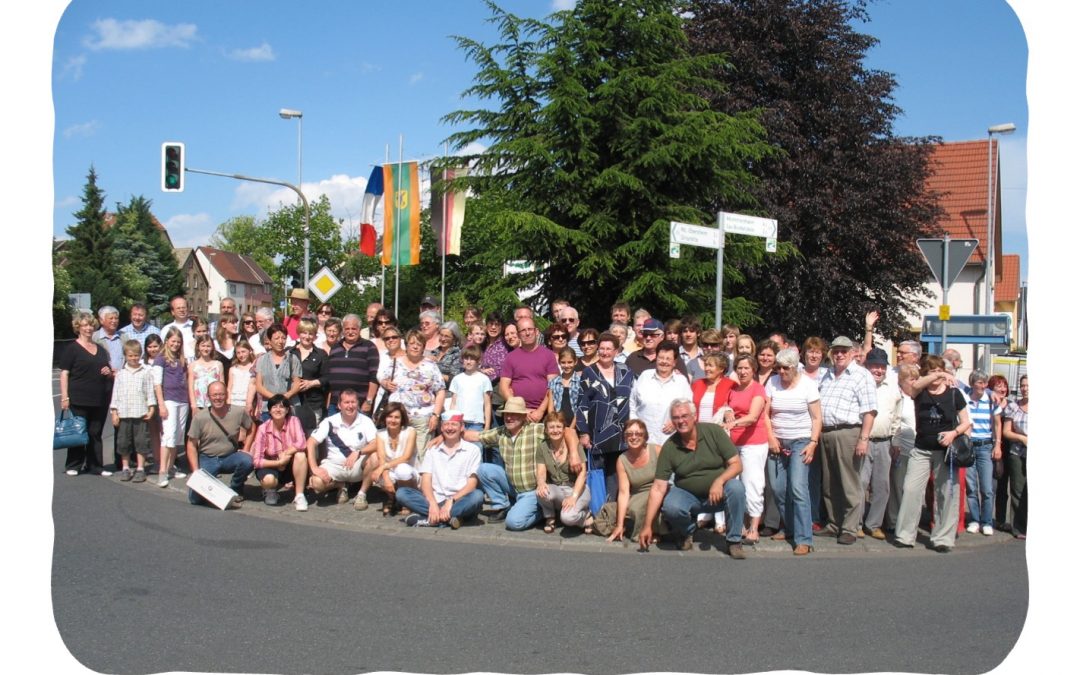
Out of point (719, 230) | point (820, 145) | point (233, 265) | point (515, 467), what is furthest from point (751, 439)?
point (233, 265)

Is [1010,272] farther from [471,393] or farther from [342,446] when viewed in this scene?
[342,446]

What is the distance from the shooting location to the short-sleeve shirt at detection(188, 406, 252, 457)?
9016 mm

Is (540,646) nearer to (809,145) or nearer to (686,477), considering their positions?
(686,477)

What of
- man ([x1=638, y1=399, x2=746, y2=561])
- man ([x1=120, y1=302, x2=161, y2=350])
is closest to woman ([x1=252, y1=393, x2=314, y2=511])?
man ([x1=120, y1=302, x2=161, y2=350])

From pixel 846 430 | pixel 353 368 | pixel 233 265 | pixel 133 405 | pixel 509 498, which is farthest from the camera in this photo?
pixel 233 265

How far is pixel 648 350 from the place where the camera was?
8703mm

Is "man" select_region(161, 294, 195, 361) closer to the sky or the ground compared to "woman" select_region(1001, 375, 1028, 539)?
closer to the sky

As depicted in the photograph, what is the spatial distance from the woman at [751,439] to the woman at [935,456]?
117cm

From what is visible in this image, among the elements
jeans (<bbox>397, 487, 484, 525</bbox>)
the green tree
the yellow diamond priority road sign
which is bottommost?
jeans (<bbox>397, 487, 484, 525</bbox>)

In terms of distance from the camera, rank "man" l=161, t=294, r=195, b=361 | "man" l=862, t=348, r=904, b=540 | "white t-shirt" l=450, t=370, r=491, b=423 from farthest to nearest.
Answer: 1. "man" l=161, t=294, r=195, b=361
2. "white t-shirt" l=450, t=370, r=491, b=423
3. "man" l=862, t=348, r=904, b=540

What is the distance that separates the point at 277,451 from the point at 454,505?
2.00 meters

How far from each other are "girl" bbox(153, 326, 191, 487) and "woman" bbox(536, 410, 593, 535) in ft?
13.6

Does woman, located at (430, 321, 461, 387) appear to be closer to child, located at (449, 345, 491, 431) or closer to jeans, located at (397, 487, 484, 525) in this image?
child, located at (449, 345, 491, 431)

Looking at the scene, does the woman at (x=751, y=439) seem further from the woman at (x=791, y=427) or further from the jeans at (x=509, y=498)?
the jeans at (x=509, y=498)
